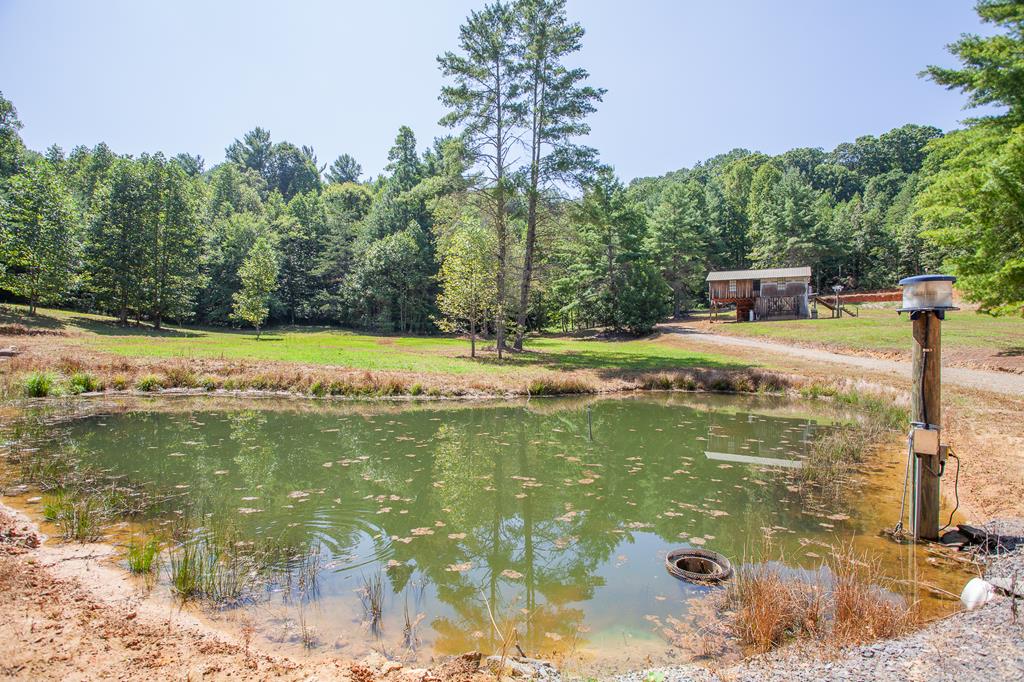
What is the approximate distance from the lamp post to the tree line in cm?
1439

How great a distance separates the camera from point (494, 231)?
30500mm

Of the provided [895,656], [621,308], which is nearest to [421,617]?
[895,656]

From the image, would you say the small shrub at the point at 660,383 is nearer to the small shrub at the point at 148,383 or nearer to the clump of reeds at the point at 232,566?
the clump of reeds at the point at 232,566

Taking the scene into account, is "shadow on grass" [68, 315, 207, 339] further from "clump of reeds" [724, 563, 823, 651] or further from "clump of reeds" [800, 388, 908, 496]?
"clump of reeds" [724, 563, 823, 651]

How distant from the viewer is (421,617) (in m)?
5.48

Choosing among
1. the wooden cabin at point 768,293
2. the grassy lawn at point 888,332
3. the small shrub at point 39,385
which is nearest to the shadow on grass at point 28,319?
the small shrub at point 39,385

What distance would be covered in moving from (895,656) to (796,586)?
1.22m

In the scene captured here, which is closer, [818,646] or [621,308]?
[818,646]

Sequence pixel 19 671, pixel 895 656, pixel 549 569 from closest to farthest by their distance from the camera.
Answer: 1. pixel 19 671
2. pixel 895 656
3. pixel 549 569

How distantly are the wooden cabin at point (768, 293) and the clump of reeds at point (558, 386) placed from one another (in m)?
37.5

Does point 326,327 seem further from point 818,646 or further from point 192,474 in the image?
point 818,646

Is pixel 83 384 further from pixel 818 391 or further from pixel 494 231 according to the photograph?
pixel 818 391

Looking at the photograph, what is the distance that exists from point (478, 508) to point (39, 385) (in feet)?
56.0

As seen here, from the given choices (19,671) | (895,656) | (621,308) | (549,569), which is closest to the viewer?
(19,671)
